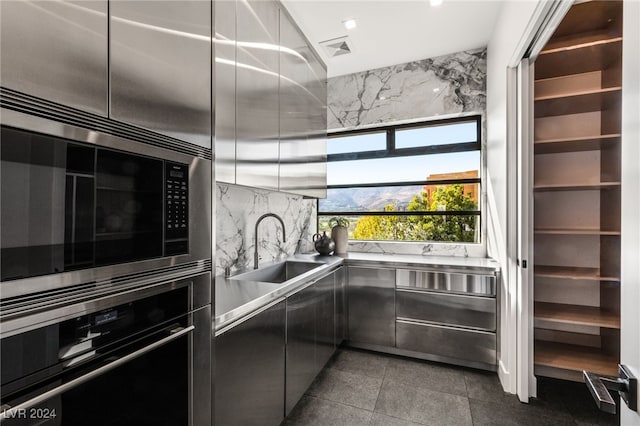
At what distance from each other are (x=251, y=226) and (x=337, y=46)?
77.3 inches

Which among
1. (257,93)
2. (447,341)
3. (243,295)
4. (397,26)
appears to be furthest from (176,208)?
(397,26)

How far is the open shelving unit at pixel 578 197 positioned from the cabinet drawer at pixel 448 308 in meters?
0.36

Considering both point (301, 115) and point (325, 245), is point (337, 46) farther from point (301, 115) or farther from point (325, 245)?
point (325, 245)

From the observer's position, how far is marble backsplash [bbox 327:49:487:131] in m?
3.03

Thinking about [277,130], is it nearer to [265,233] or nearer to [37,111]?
[265,233]

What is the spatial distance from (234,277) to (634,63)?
80.9 inches

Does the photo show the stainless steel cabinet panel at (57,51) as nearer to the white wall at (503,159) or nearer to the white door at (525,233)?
the white wall at (503,159)

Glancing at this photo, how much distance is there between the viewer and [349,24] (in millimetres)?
2527

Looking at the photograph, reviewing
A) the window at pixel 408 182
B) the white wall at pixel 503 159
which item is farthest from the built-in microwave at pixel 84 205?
the window at pixel 408 182

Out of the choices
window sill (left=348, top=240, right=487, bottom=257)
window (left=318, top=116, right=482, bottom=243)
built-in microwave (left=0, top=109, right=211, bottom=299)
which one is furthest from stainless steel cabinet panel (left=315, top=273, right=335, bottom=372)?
built-in microwave (left=0, top=109, right=211, bottom=299)

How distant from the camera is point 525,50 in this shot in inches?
74.9

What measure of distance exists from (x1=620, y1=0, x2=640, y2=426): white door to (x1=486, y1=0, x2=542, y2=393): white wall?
1.34 meters

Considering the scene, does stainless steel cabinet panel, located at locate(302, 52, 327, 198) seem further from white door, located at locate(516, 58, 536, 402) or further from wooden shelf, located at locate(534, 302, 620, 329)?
wooden shelf, located at locate(534, 302, 620, 329)

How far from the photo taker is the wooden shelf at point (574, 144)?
2.08 meters
